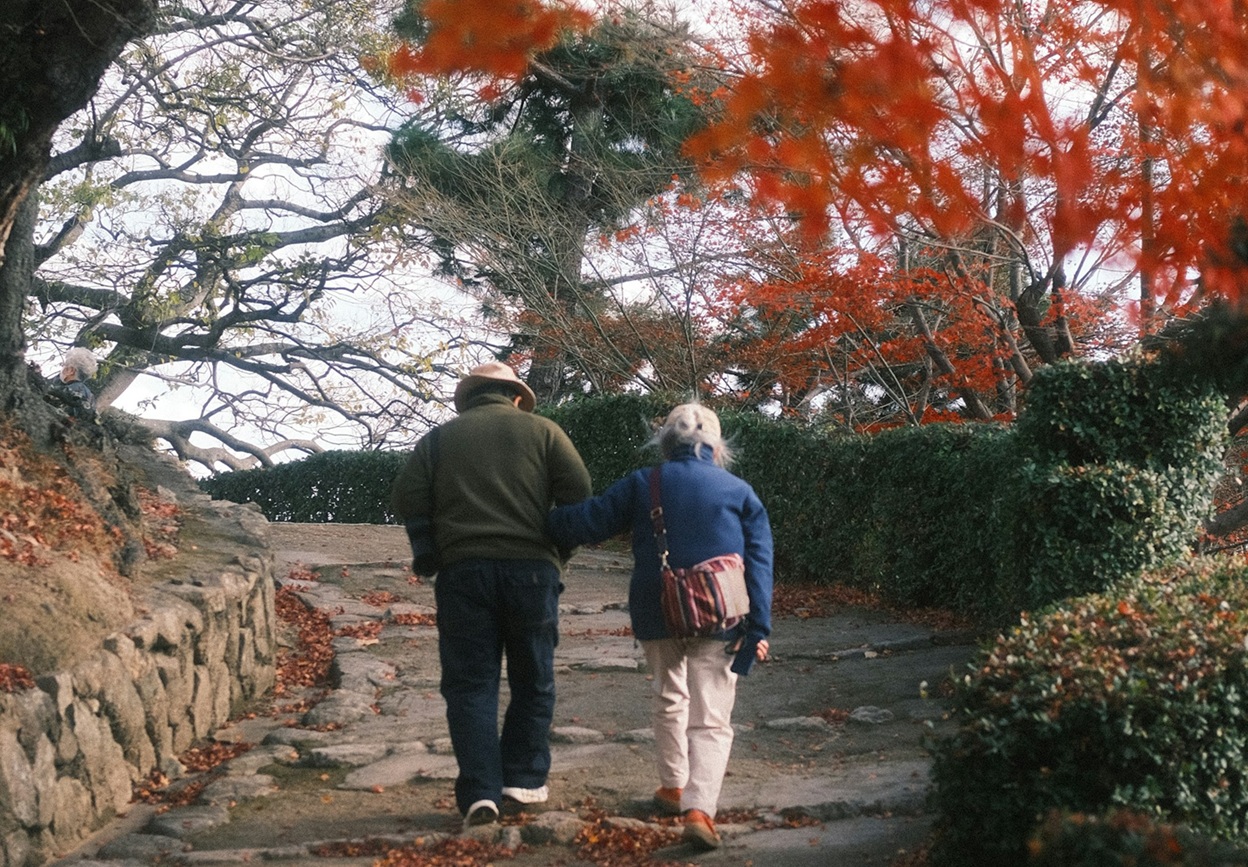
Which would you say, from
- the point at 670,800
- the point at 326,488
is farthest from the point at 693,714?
the point at 326,488

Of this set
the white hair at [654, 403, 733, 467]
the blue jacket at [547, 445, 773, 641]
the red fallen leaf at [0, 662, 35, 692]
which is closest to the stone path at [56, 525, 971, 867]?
Result: the red fallen leaf at [0, 662, 35, 692]

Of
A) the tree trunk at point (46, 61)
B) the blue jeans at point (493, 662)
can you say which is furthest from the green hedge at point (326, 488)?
the blue jeans at point (493, 662)

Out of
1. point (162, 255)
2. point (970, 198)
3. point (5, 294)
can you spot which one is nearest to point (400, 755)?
point (5, 294)

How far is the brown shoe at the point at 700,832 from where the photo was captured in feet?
16.4

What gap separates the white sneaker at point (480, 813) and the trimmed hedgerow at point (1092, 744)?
1.94 metres

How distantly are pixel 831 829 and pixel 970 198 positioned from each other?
29.0ft

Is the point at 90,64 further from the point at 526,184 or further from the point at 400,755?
the point at 526,184

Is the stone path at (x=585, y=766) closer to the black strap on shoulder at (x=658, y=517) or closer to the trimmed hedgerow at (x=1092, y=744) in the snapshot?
the trimmed hedgerow at (x=1092, y=744)

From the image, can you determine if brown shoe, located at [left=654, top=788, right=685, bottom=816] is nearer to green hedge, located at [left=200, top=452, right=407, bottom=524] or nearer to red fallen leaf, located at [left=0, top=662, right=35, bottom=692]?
red fallen leaf, located at [left=0, top=662, right=35, bottom=692]

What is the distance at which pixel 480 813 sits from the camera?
5.38 m

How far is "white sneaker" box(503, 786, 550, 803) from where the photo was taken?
558 centimetres

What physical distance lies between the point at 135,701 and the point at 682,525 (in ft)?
9.97

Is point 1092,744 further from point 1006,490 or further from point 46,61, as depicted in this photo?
point 46,61

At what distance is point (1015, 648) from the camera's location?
492cm
